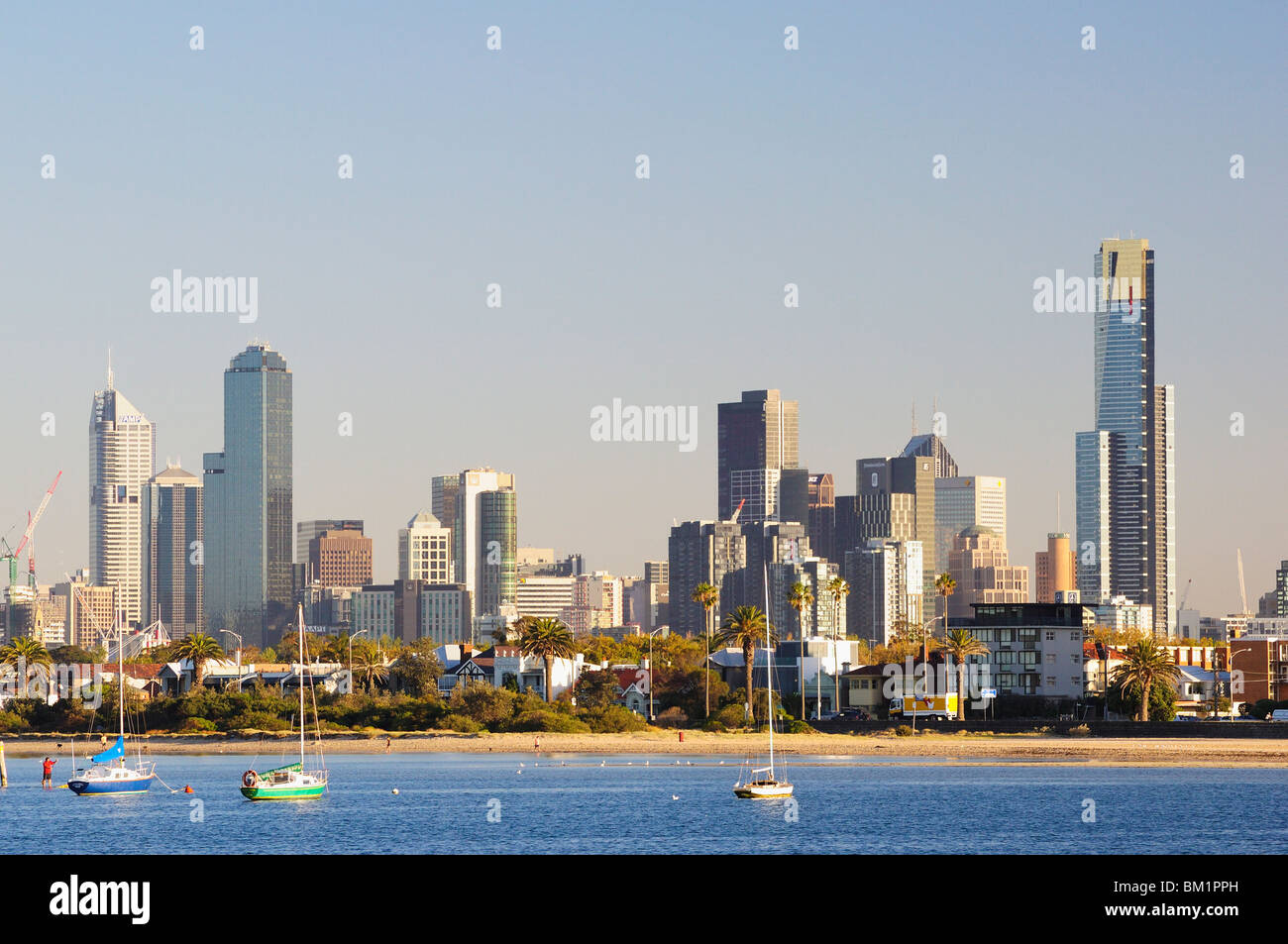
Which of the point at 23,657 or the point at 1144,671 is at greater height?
the point at 23,657

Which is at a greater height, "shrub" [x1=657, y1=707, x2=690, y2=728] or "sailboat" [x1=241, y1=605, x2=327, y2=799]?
"sailboat" [x1=241, y1=605, x2=327, y2=799]

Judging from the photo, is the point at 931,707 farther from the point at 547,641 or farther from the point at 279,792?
the point at 279,792

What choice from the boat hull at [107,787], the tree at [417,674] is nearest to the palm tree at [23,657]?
the tree at [417,674]

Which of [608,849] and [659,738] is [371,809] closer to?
[608,849]

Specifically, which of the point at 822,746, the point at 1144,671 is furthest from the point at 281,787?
the point at 1144,671

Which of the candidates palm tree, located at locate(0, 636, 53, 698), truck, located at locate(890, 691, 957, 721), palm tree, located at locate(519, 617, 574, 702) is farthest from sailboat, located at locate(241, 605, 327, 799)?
palm tree, located at locate(0, 636, 53, 698)

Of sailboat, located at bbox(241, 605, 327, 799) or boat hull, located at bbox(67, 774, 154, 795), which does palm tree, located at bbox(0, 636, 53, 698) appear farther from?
sailboat, located at bbox(241, 605, 327, 799)
